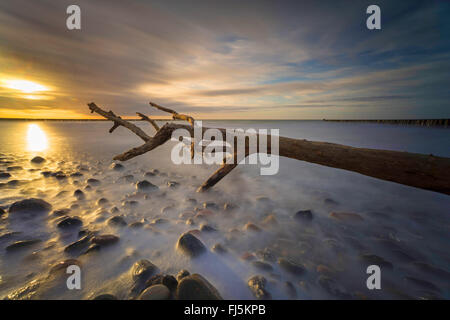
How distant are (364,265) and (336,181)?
11.5ft

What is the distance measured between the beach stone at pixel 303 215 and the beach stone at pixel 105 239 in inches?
110

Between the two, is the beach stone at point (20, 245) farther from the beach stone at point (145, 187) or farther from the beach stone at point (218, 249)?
the beach stone at point (218, 249)

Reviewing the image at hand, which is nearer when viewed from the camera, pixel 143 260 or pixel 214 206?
pixel 143 260

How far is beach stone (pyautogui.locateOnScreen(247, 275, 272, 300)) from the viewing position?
5.20 ft

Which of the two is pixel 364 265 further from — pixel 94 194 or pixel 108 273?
pixel 94 194

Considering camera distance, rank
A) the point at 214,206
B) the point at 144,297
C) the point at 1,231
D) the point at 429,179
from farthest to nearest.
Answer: the point at 214,206 → the point at 1,231 → the point at 429,179 → the point at 144,297

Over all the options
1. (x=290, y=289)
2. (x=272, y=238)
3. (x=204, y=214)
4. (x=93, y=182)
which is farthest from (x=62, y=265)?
(x=93, y=182)

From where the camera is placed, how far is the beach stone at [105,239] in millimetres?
2109

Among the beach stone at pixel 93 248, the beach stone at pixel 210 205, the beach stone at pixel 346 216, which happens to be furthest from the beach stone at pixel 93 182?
the beach stone at pixel 346 216

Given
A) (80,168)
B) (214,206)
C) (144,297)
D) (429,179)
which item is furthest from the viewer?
(80,168)

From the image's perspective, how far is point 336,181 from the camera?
16.3 ft

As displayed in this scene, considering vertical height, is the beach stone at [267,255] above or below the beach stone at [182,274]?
below
